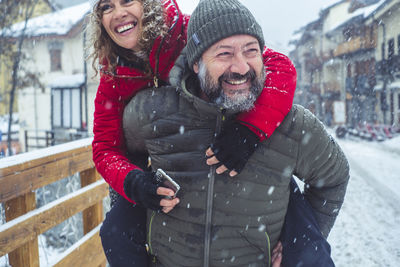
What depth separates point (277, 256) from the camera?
157cm

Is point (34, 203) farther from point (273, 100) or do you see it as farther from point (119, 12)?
point (273, 100)

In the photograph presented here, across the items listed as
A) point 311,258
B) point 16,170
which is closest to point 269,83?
point 311,258

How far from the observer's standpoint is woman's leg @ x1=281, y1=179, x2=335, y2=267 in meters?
1.50

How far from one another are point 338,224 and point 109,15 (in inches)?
169

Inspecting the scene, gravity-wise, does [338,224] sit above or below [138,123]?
below

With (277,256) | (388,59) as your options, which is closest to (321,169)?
(277,256)

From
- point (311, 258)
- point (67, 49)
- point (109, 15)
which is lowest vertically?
point (311, 258)

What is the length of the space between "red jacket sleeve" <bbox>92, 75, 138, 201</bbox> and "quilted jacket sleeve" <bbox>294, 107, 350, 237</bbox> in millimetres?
869

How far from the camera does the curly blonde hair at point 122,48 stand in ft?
6.10

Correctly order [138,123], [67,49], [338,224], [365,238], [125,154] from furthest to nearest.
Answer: [67,49] → [338,224] → [365,238] → [125,154] → [138,123]

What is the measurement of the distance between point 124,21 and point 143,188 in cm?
105

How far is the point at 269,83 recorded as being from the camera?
5.15ft

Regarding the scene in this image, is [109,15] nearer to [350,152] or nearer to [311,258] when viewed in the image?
[311,258]

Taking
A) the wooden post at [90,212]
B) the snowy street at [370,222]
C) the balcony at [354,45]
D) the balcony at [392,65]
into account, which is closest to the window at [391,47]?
the balcony at [392,65]
